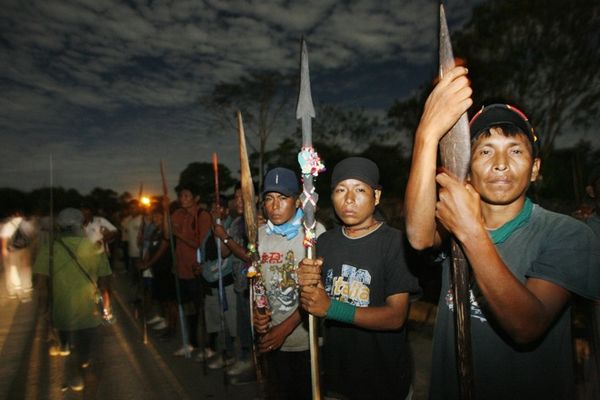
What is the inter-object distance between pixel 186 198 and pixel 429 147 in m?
5.53

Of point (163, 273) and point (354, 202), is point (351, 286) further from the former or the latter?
point (163, 273)

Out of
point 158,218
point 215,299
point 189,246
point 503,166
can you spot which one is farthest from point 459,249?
point 158,218

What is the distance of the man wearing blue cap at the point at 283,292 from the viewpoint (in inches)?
112

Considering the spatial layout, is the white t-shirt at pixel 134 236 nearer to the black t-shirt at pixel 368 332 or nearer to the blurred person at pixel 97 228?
the blurred person at pixel 97 228

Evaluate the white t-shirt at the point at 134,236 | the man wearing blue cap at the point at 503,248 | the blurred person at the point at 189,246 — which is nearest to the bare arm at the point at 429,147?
the man wearing blue cap at the point at 503,248

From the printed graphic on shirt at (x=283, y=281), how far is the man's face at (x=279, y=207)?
0.31 m

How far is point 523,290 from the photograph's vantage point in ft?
3.92

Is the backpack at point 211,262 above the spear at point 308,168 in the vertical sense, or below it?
below

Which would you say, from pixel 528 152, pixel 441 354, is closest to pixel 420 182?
pixel 528 152

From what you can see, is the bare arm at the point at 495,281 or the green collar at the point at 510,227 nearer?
the bare arm at the point at 495,281

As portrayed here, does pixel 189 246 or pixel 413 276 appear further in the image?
pixel 189 246

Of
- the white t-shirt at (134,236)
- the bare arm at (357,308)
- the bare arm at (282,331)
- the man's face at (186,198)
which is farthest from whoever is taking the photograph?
the white t-shirt at (134,236)

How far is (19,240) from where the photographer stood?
970 cm

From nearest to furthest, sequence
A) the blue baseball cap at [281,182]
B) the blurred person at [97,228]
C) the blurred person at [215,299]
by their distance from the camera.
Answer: the blue baseball cap at [281,182]
the blurred person at [215,299]
the blurred person at [97,228]
